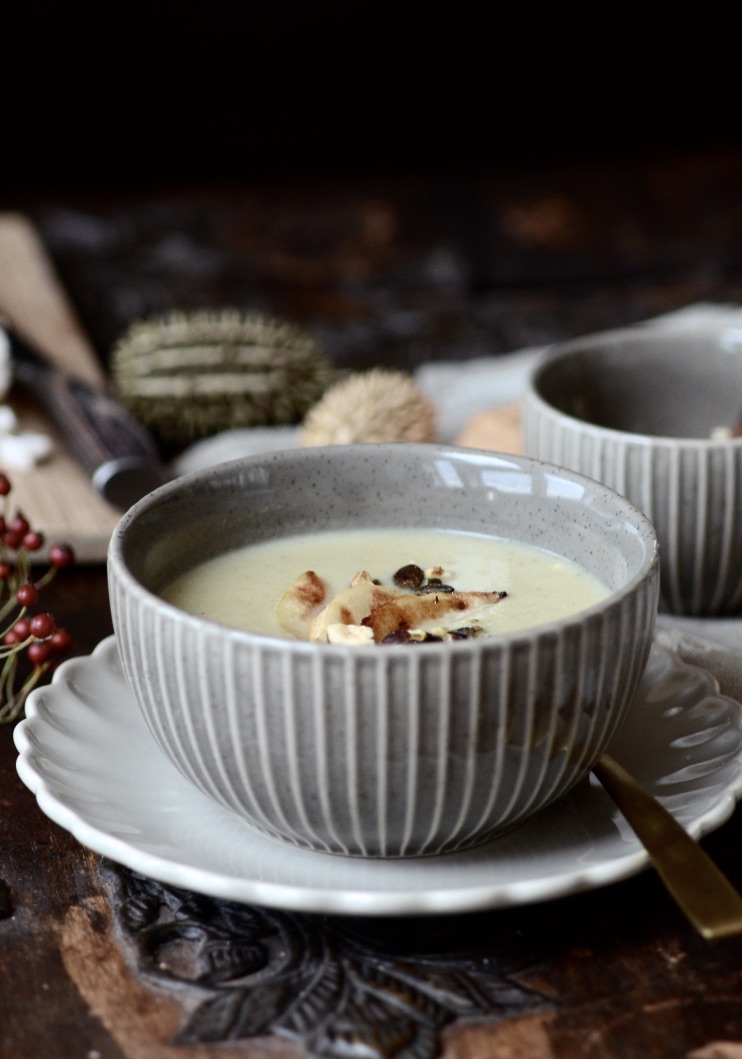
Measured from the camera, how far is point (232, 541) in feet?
3.08

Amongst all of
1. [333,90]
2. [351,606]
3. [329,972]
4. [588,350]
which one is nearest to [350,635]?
[351,606]

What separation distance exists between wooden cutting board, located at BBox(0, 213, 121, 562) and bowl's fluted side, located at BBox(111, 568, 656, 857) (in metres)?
0.50

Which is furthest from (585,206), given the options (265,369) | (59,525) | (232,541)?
(232,541)

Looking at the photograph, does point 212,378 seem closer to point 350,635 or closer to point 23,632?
point 23,632

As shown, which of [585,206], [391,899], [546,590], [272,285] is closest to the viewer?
[391,899]

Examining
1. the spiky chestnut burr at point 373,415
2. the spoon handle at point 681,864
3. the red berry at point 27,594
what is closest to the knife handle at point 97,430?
the spiky chestnut burr at point 373,415

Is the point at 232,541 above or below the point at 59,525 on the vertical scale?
above

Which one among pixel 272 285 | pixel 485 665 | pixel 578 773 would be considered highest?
pixel 485 665

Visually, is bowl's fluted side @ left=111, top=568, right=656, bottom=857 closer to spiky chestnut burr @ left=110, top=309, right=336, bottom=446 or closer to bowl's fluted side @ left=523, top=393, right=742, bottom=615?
bowl's fluted side @ left=523, top=393, right=742, bottom=615

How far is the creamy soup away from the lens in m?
0.83

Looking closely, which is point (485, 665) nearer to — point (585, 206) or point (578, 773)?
point (578, 773)

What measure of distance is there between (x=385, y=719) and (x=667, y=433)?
686 millimetres

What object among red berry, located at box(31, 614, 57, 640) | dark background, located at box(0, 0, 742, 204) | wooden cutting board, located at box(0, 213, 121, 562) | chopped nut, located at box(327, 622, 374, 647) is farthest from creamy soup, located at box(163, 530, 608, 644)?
dark background, located at box(0, 0, 742, 204)

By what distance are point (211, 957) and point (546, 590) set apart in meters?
0.31
